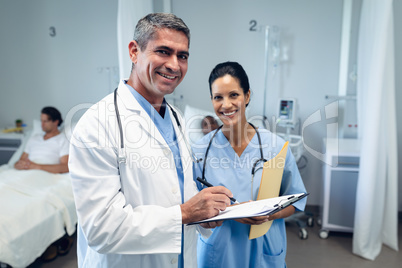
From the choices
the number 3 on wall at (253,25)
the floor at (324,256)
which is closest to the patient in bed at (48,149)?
the floor at (324,256)

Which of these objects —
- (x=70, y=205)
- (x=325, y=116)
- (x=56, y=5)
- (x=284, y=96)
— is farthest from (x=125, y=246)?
(x=56, y=5)

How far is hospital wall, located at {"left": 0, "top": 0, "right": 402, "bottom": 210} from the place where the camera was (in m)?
2.55

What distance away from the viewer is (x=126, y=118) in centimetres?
81

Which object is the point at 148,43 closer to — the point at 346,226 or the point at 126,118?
the point at 126,118

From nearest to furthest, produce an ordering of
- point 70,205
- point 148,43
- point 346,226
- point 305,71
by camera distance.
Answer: point 148,43
point 70,205
point 346,226
point 305,71

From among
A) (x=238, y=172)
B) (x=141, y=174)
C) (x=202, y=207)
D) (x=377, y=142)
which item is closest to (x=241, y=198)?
(x=238, y=172)

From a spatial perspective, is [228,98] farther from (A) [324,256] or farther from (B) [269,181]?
(A) [324,256]

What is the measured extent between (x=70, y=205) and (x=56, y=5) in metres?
2.20

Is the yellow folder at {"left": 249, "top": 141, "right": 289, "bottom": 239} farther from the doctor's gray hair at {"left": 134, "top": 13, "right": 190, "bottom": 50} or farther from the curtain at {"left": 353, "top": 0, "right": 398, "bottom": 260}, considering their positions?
the curtain at {"left": 353, "top": 0, "right": 398, "bottom": 260}

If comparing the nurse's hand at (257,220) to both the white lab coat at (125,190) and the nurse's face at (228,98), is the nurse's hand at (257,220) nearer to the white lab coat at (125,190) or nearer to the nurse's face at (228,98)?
the white lab coat at (125,190)

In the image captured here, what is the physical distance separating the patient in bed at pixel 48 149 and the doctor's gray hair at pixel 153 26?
191 centimetres

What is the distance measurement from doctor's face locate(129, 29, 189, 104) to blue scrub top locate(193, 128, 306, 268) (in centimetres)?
39

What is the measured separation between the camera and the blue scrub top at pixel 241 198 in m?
1.04

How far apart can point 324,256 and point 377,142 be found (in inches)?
34.8
